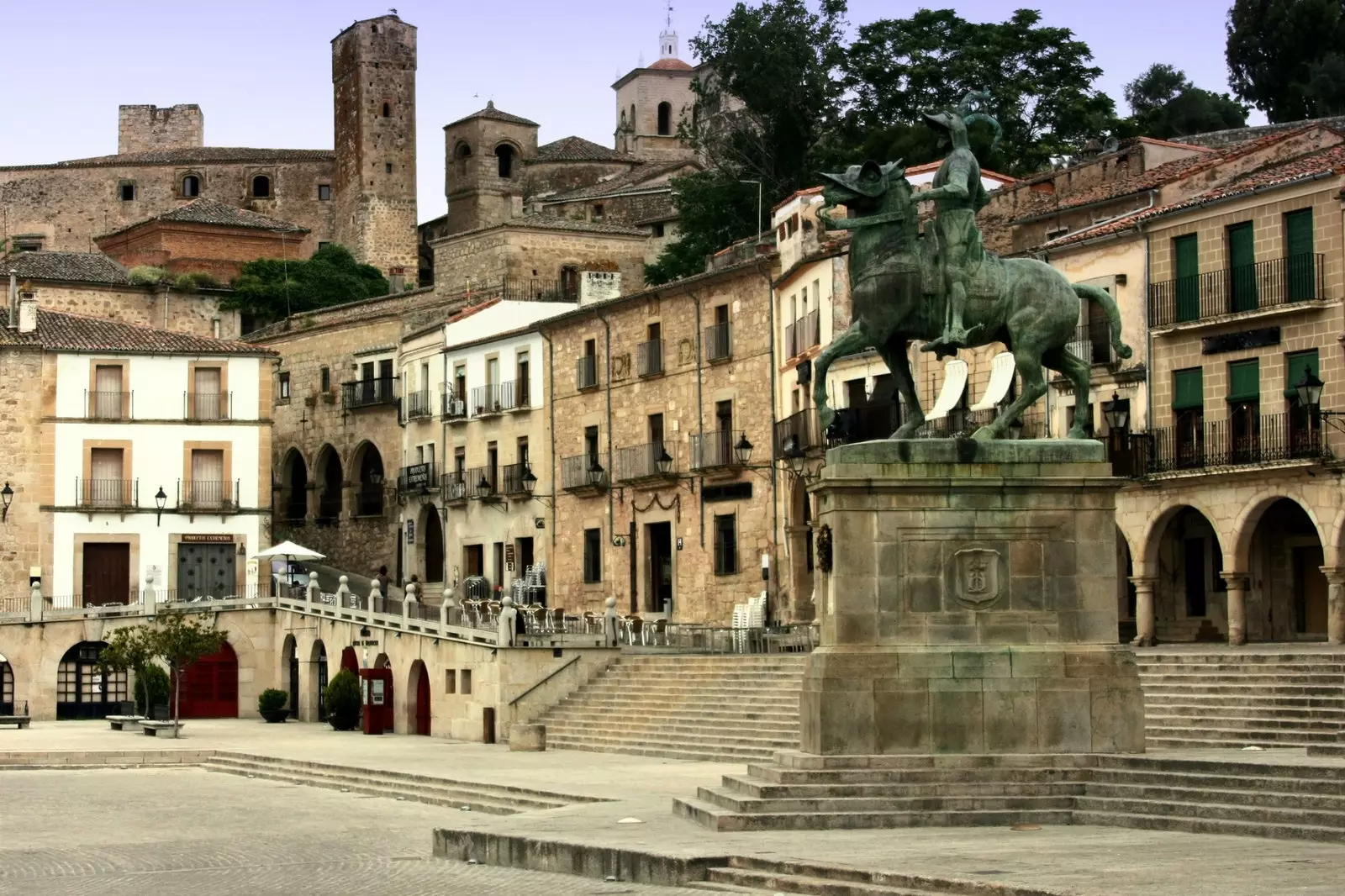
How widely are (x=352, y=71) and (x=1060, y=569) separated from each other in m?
85.2

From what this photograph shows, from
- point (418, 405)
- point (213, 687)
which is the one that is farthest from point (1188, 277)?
point (418, 405)

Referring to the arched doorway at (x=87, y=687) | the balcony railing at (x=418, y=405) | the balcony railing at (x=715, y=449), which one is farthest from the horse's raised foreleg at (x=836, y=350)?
the balcony railing at (x=418, y=405)

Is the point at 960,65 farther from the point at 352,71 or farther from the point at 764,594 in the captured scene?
the point at 352,71

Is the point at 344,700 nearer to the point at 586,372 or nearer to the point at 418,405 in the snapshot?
the point at 586,372

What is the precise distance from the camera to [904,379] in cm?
2220

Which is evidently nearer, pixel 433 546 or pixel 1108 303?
pixel 1108 303

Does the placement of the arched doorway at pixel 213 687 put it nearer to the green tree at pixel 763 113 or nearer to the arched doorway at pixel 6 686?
the arched doorway at pixel 6 686

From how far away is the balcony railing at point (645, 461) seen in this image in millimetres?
52844

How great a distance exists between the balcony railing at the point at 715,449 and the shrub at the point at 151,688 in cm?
1268

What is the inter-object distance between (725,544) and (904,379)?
2858cm

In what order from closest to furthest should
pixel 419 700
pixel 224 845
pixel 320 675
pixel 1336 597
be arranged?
pixel 224 845 → pixel 1336 597 → pixel 419 700 → pixel 320 675

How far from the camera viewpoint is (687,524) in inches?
2047

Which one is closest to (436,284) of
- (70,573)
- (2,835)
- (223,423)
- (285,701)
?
(223,423)

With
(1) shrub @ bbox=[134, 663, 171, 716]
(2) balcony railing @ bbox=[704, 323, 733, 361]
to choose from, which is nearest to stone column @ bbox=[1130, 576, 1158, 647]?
(2) balcony railing @ bbox=[704, 323, 733, 361]
